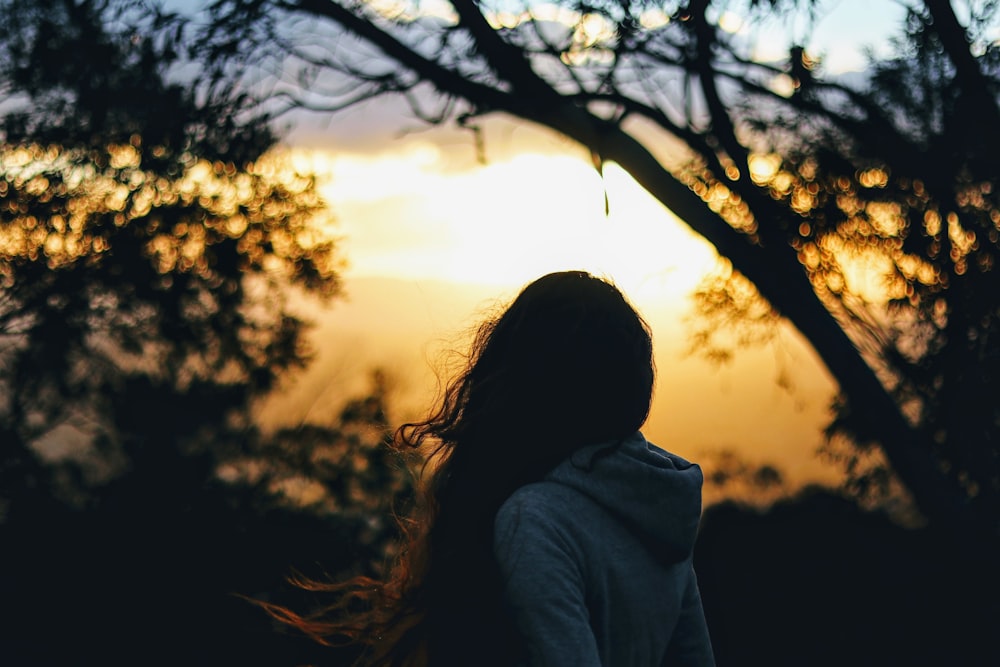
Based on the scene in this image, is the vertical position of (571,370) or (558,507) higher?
(571,370)

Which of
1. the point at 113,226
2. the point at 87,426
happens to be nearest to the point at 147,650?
the point at 87,426

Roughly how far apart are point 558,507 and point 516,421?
6.8 inches

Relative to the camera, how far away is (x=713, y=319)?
7.87 m

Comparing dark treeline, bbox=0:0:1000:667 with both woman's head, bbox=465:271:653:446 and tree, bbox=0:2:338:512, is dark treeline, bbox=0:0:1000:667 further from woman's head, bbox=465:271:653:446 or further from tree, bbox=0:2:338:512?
woman's head, bbox=465:271:653:446

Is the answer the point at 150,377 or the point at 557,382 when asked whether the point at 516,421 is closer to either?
the point at 557,382

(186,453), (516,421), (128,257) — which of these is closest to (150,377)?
(186,453)

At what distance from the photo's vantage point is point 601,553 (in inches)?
55.2

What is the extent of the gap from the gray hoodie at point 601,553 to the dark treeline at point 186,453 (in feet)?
14.0

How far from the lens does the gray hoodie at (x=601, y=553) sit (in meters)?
1.31

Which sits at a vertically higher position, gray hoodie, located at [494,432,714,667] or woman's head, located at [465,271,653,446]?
woman's head, located at [465,271,653,446]

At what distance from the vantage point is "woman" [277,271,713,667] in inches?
52.3

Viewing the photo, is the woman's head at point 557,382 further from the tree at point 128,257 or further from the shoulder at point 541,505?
the tree at point 128,257

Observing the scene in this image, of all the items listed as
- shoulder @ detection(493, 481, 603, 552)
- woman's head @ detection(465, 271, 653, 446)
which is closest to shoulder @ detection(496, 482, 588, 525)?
shoulder @ detection(493, 481, 603, 552)

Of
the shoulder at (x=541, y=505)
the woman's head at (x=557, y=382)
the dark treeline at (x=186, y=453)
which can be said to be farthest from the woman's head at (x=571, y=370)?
the dark treeline at (x=186, y=453)
